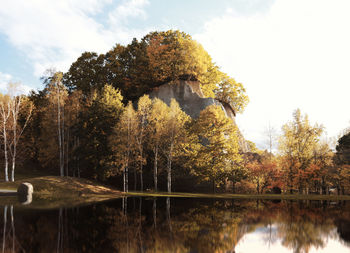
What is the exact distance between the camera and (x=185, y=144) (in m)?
38.8

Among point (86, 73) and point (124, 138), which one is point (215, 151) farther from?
point (86, 73)

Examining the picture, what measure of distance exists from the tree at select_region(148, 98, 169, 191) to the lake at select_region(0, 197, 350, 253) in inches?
803

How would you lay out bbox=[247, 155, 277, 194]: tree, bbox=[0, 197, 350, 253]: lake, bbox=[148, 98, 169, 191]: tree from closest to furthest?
bbox=[0, 197, 350, 253]: lake, bbox=[247, 155, 277, 194]: tree, bbox=[148, 98, 169, 191]: tree

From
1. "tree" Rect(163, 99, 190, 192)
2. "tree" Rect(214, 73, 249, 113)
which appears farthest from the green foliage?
"tree" Rect(163, 99, 190, 192)

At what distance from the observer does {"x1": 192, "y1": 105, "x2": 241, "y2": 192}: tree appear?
37.3 m

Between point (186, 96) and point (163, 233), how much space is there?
4146 cm

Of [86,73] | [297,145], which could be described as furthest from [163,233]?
[86,73]

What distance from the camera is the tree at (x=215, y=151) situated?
37281 mm

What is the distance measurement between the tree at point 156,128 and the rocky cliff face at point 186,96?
A: 1112 cm

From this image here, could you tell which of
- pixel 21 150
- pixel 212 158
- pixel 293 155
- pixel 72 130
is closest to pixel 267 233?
pixel 212 158

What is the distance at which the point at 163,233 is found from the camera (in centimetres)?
1256

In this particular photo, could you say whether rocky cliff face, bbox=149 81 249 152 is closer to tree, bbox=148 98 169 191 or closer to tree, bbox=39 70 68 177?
tree, bbox=148 98 169 191

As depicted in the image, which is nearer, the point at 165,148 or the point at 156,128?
the point at 156,128

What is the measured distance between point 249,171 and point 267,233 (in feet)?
83.8
